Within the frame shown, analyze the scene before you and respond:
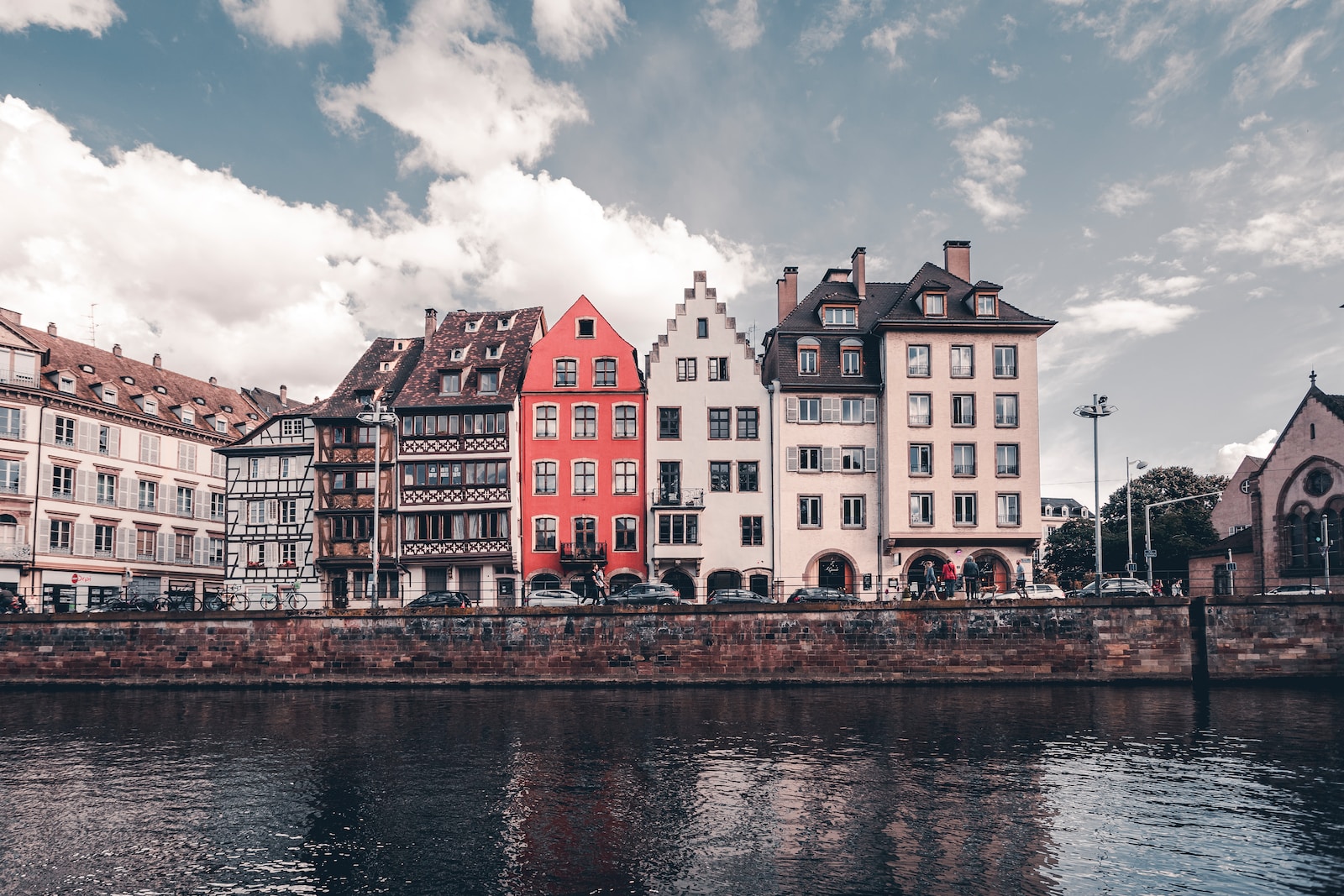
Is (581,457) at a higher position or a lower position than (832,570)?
higher

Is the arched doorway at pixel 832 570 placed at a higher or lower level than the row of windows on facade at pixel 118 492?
lower

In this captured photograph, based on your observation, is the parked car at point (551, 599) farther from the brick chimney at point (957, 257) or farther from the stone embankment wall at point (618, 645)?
the brick chimney at point (957, 257)

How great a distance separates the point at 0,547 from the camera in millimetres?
55219

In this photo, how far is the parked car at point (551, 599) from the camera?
140 feet

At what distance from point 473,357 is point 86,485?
2655cm

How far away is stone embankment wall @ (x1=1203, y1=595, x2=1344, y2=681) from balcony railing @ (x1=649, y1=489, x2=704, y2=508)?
25471 millimetres

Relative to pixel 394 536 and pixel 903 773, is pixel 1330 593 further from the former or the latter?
pixel 394 536

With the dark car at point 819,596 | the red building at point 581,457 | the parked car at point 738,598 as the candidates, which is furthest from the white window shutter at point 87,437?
the dark car at point 819,596

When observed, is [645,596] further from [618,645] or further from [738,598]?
[738,598]

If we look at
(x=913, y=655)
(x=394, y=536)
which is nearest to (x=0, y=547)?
(x=394, y=536)

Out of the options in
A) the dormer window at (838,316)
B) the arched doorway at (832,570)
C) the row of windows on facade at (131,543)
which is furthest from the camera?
the row of windows on facade at (131,543)

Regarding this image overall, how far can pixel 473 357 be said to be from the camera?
58781 mm

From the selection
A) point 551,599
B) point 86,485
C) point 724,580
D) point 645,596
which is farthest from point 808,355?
point 86,485

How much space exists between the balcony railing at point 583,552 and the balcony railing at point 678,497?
402cm
